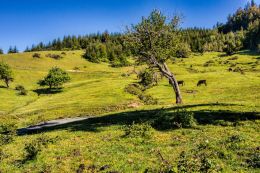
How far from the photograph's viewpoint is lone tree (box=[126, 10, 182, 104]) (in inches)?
2160

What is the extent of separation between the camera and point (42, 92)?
121m

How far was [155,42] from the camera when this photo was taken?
2201 inches

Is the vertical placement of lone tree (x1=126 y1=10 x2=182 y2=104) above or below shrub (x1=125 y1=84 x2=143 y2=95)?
above

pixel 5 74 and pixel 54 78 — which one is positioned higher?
pixel 5 74

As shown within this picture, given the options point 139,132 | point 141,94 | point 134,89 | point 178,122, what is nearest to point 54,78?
point 134,89

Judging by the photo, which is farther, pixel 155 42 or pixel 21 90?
pixel 21 90

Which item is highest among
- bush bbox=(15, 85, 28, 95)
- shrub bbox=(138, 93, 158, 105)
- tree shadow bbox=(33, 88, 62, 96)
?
shrub bbox=(138, 93, 158, 105)

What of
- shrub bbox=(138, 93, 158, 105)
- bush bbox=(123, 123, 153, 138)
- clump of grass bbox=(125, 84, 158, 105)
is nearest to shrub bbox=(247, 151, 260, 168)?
bush bbox=(123, 123, 153, 138)

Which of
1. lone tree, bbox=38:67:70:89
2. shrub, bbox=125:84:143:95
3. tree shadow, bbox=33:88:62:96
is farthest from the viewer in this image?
lone tree, bbox=38:67:70:89

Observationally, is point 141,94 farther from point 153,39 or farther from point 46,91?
point 46,91

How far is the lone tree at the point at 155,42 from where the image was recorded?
54.9 m

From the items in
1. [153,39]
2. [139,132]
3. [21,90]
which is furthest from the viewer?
[21,90]

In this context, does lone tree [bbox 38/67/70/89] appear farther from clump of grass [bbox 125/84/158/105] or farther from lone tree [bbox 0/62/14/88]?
clump of grass [bbox 125/84/158/105]

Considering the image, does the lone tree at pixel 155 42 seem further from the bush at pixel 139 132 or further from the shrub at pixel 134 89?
the shrub at pixel 134 89
